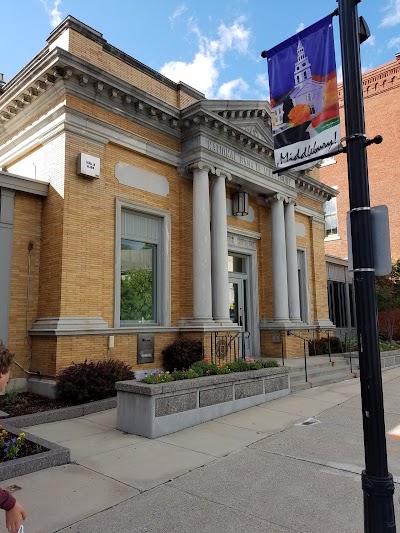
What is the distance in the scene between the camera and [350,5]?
373 centimetres

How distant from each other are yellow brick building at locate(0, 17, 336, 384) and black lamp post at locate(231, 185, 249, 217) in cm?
4

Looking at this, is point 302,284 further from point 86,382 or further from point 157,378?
point 157,378

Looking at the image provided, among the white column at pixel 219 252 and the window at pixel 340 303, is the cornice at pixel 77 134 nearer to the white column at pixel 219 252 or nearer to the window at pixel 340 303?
the white column at pixel 219 252

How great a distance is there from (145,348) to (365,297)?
8.65 m

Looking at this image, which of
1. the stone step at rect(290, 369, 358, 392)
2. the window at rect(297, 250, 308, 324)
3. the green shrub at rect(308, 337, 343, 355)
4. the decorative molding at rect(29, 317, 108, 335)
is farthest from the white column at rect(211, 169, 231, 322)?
the window at rect(297, 250, 308, 324)

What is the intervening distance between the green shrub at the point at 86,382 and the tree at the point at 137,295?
2263 millimetres

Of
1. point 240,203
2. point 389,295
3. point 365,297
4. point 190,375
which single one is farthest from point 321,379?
point 389,295

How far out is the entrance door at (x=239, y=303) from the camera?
15.4 metres

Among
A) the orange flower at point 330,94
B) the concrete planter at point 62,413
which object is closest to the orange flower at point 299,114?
the orange flower at point 330,94

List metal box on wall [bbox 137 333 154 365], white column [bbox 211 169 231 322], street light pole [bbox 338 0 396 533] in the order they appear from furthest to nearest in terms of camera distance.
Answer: white column [bbox 211 169 231 322]
metal box on wall [bbox 137 333 154 365]
street light pole [bbox 338 0 396 533]

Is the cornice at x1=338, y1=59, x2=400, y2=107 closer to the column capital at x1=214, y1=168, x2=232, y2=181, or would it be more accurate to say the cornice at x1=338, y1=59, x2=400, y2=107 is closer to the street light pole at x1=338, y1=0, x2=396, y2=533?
Result: the column capital at x1=214, y1=168, x2=232, y2=181

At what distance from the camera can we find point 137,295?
11.9m

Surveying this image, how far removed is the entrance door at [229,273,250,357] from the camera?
1543 cm

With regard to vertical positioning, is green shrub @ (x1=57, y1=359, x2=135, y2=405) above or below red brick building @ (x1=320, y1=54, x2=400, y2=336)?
below
